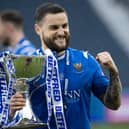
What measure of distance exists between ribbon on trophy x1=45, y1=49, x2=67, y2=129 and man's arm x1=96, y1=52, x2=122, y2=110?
277 millimetres

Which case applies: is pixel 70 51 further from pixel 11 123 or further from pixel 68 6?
pixel 68 6

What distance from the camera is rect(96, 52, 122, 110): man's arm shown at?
431 centimetres

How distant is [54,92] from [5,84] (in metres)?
0.31

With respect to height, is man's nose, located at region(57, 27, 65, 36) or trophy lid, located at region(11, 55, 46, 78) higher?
man's nose, located at region(57, 27, 65, 36)

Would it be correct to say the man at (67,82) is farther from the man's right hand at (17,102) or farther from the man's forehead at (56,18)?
the man's right hand at (17,102)

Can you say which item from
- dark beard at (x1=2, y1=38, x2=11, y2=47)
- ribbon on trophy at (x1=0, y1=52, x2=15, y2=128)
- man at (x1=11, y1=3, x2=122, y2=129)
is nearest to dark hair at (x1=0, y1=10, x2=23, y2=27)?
dark beard at (x1=2, y1=38, x2=11, y2=47)

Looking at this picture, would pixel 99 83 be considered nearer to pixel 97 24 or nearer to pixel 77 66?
pixel 77 66

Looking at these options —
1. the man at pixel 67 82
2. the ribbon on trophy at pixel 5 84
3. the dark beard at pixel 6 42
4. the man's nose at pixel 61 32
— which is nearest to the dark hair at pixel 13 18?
the dark beard at pixel 6 42

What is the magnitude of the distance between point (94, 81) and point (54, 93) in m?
0.37

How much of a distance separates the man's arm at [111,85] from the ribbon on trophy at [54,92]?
0.91ft

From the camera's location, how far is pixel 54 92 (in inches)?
172

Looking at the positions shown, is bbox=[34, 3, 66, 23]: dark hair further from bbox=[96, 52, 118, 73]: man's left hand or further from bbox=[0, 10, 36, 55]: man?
bbox=[0, 10, 36, 55]: man

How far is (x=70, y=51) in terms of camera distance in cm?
470

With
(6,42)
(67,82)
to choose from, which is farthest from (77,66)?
(6,42)
